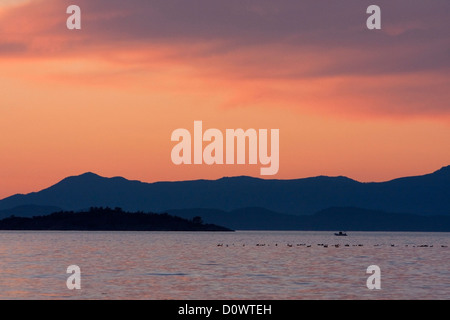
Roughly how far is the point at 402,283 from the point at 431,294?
1097 cm

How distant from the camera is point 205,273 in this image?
282ft

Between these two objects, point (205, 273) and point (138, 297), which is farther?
point (205, 273)

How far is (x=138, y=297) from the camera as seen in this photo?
58.9 meters

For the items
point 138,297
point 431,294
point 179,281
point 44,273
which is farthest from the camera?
point 44,273
